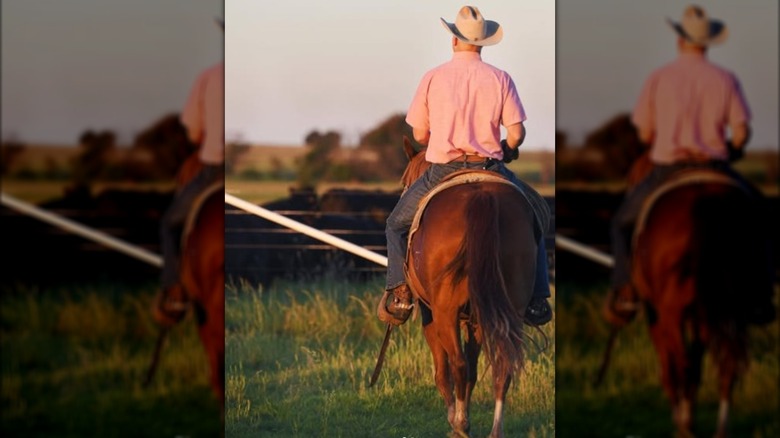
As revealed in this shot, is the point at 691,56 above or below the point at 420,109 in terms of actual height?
above

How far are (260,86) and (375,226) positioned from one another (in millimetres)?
855

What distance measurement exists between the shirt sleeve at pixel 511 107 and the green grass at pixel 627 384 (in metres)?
0.93

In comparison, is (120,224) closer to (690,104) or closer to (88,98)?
(88,98)

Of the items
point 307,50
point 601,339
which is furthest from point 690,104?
point 307,50

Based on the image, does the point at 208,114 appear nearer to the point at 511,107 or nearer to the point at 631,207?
the point at 511,107

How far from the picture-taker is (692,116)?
6215 millimetres

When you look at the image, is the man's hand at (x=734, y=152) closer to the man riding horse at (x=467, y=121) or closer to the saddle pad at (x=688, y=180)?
the saddle pad at (x=688, y=180)

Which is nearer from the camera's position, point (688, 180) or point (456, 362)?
point (456, 362)

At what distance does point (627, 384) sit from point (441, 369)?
0.97 meters

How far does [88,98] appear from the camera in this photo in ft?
20.9

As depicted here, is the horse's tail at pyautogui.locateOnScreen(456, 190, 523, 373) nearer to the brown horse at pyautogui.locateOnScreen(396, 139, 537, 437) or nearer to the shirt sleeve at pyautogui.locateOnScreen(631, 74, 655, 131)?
the brown horse at pyautogui.locateOnScreen(396, 139, 537, 437)

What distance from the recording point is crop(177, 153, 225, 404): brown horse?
20.9 ft

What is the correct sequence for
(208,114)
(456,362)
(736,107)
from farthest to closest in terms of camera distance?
1. (208,114)
2. (736,107)
3. (456,362)

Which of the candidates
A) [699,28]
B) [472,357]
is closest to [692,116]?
[699,28]
